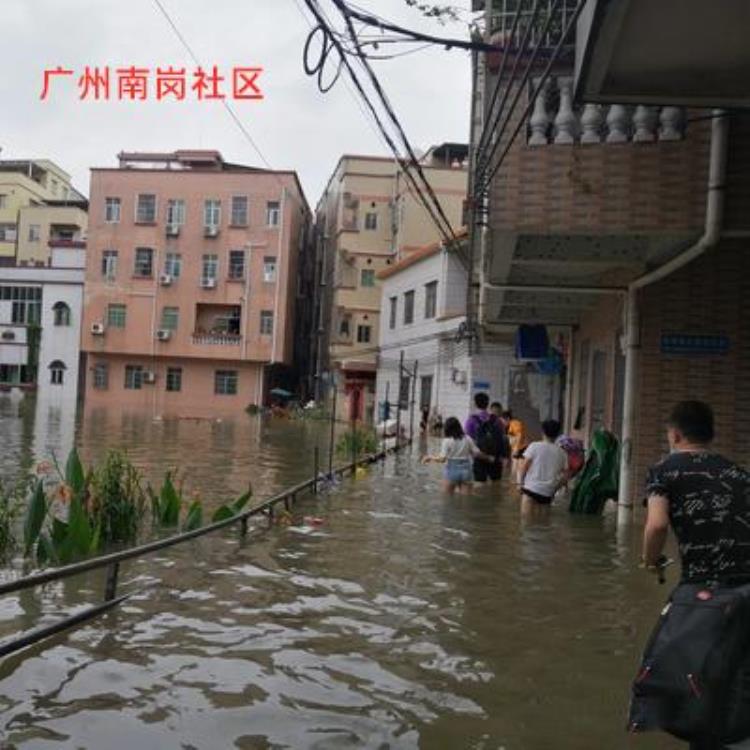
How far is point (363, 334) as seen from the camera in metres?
46.2

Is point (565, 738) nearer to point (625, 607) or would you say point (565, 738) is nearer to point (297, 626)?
point (297, 626)

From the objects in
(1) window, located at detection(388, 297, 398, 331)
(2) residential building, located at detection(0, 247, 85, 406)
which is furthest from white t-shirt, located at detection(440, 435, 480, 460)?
(2) residential building, located at detection(0, 247, 85, 406)

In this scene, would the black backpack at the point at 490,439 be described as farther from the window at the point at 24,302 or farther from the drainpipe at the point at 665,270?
the window at the point at 24,302

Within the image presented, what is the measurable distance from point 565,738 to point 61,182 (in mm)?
86439

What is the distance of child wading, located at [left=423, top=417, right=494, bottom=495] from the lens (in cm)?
1270

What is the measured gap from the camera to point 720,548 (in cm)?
355

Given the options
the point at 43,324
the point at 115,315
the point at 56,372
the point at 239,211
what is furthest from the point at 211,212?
the point at 56,372

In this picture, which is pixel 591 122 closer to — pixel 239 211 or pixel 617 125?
pixel 617 125

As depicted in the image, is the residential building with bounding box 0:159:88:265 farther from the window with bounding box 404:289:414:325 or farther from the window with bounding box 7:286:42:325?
the window with bounding box 404:289:414:325

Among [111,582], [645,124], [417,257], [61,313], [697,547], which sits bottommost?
[111,582]

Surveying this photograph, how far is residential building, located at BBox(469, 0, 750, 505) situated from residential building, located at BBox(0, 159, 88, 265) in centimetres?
5952

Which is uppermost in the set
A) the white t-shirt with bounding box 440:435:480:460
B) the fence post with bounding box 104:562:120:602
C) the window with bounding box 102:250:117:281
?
the window with bounding box 102:250:117:281

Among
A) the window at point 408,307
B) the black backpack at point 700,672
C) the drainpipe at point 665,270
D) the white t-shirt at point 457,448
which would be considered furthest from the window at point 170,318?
the black backpack at point 700,672

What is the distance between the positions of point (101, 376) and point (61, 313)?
19.9 ft
